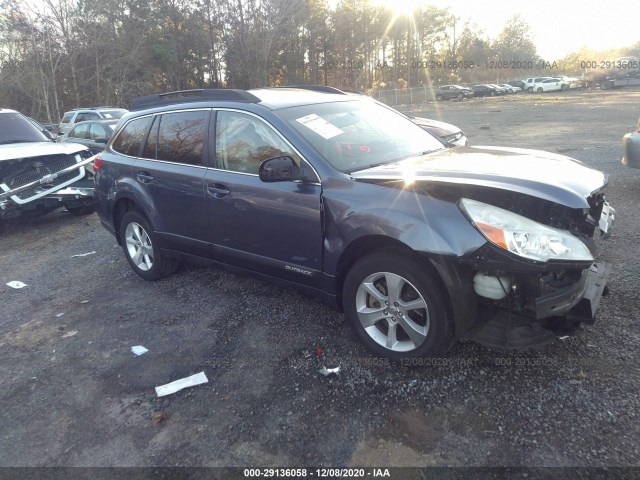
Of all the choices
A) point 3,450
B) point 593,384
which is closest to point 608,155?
point 593,384

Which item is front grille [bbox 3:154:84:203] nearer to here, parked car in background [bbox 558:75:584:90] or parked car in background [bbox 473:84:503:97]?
parked car in background [bbox 473:84:503:97]

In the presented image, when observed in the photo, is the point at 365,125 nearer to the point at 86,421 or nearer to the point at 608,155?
the point at 86,421

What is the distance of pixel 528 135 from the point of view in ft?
49.2

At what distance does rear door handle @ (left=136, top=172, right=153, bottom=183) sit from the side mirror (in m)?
1.80

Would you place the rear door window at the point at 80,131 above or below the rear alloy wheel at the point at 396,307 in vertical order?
above

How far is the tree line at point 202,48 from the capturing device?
29.8 metres

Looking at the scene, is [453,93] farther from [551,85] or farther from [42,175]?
[42,175]

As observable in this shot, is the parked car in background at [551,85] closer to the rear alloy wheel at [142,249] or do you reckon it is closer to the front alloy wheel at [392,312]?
the rear alloy wheel at [142,249]

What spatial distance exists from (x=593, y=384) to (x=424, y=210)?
1.44 m

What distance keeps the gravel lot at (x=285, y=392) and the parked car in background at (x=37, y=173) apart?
3.24 m

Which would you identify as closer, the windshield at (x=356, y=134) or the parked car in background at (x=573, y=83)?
the windshield at (x=356, y=134)

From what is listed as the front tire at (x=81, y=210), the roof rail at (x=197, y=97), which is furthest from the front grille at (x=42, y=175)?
the roof rail at (x=197, y=97)

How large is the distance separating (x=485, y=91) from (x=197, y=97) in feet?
165

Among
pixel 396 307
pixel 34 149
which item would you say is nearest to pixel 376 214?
pixel 396 307
